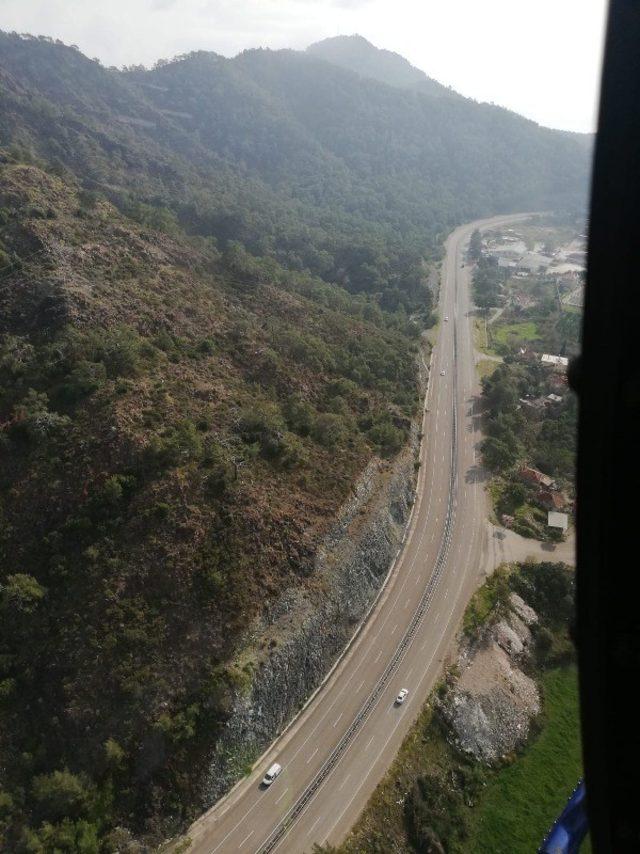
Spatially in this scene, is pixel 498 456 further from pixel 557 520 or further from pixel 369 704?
pixel 369 704

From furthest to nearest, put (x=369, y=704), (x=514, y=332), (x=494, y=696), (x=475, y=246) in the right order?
(x=475, y=246) < (x=514, y=332) < (x=494, y=696) < (x=369, y=704)

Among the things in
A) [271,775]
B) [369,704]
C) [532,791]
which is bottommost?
[532,791]

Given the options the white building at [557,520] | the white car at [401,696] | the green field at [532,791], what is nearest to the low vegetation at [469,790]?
the green field at [532,791]

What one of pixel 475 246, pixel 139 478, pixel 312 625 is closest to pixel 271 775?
pixel 312 625

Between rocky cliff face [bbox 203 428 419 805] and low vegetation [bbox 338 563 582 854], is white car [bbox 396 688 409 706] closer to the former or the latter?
low vegetation [bbox 338 563 582 854]

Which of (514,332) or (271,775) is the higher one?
(514,332)

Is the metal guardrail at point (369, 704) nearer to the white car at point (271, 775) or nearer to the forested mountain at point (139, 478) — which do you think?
the white car at point (271, 775)
